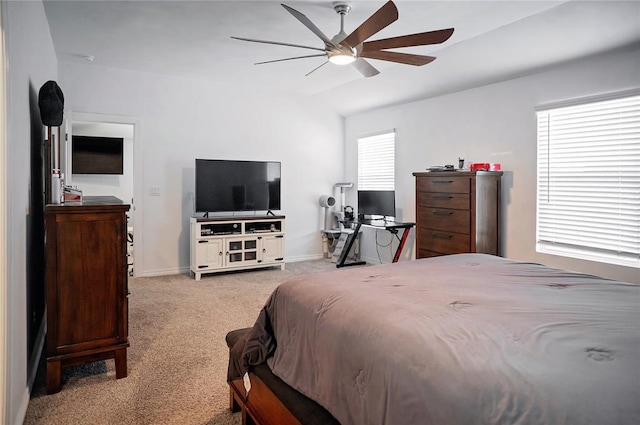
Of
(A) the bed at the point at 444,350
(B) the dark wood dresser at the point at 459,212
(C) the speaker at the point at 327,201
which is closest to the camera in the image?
(A) the bed at the point at 444,350

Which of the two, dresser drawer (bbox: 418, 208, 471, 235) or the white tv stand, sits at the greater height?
dresser drawer (bbox: 418, 208, 471, 235)

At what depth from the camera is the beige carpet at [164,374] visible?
7.11 feet

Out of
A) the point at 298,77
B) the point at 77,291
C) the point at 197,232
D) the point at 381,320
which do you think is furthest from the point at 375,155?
the point at 381,320

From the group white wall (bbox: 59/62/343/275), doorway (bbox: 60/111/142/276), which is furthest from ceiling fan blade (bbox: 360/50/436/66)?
doorway (bbox: 60/111/142/276)

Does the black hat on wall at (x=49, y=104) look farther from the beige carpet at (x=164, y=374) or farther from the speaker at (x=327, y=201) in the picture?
the speaker at (x=327, y=201)

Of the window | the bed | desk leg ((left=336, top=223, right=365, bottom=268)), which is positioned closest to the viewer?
the bed

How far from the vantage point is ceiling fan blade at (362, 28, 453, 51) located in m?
2.63

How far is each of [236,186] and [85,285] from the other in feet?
10.9

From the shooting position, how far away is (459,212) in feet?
14.0

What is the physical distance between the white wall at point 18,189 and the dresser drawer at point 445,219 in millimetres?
3697

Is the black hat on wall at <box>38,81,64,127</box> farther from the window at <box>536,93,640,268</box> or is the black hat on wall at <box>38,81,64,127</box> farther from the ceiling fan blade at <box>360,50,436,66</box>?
the window at <box>536,93,640,268</box>

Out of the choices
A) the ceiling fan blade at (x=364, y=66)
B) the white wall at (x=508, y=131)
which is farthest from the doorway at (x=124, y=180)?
the white wall at (x=508, y=131)

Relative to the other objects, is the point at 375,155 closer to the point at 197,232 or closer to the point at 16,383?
the point at 197,232

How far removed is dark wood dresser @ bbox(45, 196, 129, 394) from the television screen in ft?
12.8
